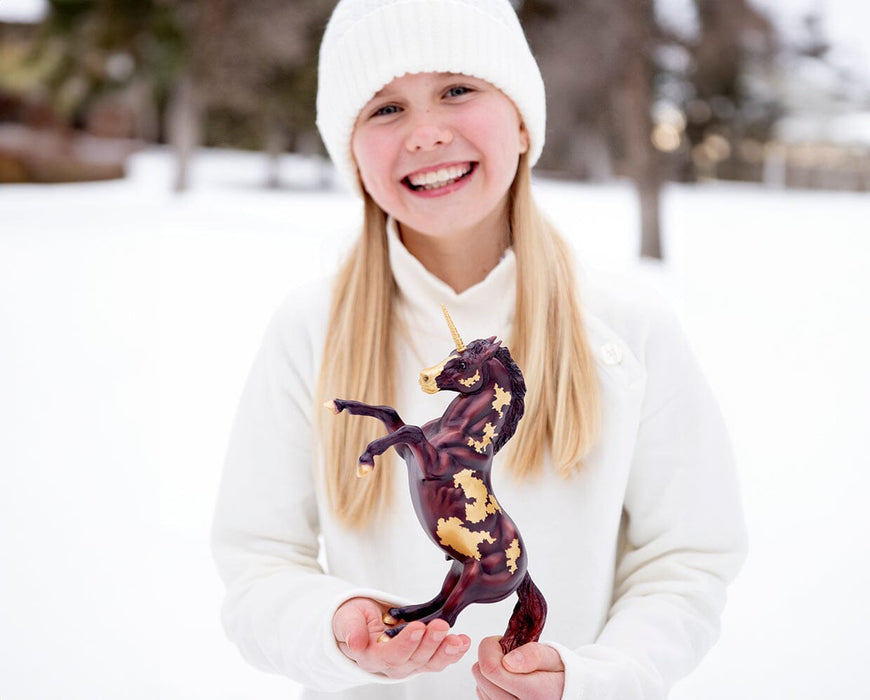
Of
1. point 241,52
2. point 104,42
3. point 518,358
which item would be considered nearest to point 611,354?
point 518,358

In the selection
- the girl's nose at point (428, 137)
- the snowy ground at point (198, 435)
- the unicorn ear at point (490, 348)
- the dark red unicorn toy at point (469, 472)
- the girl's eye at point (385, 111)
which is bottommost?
the snowy ground at point (198, 435)

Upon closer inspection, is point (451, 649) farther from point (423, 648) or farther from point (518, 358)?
point (518, 358)

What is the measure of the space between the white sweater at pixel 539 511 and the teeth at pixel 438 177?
154mm

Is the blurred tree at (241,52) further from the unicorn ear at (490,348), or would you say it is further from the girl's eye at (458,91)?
the unicorn ear at (490,348)

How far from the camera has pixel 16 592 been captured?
229cm

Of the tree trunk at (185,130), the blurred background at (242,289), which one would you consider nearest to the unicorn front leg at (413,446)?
the blurred background at (242,289)

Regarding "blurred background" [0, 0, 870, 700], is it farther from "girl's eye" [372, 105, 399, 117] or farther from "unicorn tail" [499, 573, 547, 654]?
"unicorn tail" [499, 573, 547, 654]

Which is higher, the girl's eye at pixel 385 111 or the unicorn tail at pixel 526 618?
the girl's eye at pixel 385 111

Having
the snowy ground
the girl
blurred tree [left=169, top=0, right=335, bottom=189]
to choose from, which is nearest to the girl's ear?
the girl

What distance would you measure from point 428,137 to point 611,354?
0.34 meters

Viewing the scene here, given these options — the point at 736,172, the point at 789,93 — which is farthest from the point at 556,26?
the point at 736,172

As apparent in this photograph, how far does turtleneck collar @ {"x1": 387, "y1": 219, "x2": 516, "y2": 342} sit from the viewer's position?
114 centimetres

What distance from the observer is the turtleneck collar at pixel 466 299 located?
45.0 inches

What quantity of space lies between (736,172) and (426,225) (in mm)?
14830
